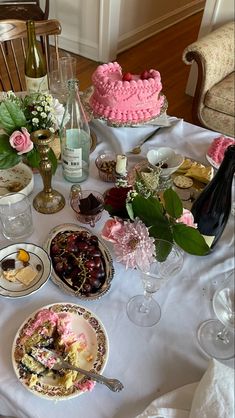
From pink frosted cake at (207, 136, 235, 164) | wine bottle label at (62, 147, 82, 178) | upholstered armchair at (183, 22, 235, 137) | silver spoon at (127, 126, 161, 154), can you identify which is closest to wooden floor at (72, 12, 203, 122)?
upholstered armchair at (183, 22, 235, 137)

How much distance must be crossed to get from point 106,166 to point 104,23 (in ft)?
7.40

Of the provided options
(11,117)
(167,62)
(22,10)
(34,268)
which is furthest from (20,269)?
(167,62)

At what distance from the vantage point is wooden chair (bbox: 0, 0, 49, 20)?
2.78 metres

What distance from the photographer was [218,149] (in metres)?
1.12

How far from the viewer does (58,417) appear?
0.63m

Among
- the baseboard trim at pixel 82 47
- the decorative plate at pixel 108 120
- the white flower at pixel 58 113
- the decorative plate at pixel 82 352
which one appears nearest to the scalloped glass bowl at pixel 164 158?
the decorative plate at pixel 108 120

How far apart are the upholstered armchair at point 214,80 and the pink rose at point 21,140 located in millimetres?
1560

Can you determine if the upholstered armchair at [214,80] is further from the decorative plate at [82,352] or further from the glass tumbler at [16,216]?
the decorative plate at [82,352]

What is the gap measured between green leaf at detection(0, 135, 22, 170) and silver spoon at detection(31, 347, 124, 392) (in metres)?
0.43

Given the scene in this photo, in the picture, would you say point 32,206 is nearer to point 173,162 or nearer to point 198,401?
point 173,162

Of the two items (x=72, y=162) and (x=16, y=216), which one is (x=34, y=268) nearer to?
(x=16, y=216)

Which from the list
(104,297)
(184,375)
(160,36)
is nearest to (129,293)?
(104,297)

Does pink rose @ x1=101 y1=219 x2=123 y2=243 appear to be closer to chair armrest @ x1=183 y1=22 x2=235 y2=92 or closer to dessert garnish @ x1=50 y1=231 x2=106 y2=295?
dessert garnish @ x1=50 y1=231 x2=106 y2=295

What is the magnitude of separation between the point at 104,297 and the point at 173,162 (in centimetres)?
46
